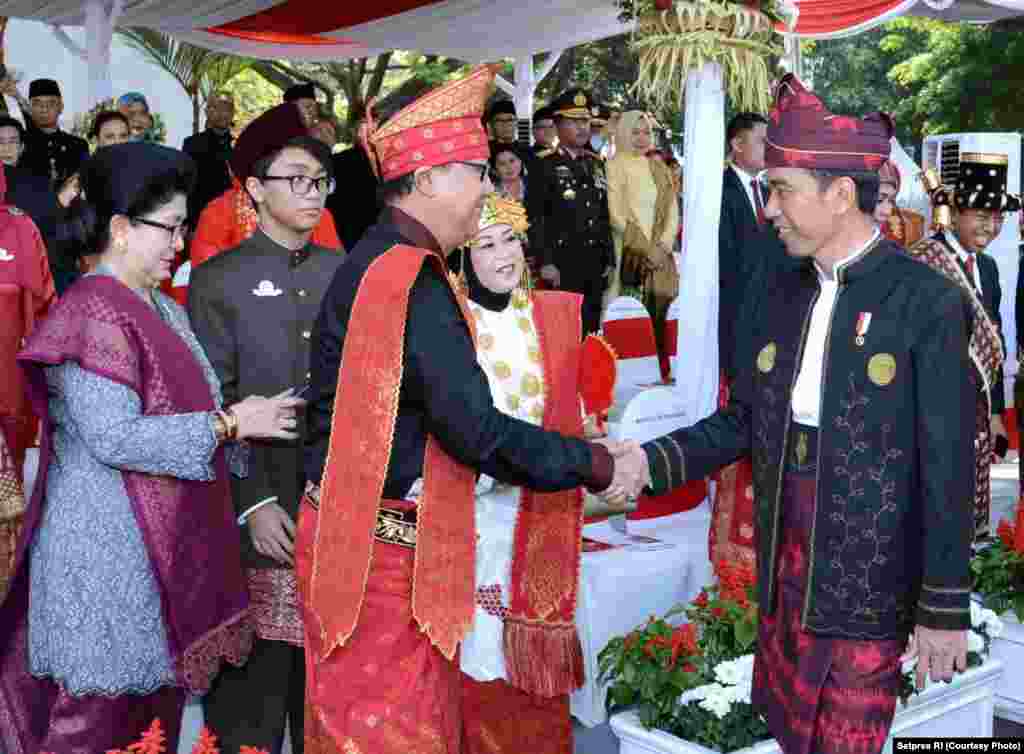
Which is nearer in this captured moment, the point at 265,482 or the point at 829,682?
the point at 829,682

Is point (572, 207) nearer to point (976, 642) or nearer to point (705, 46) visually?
point (705, 46)

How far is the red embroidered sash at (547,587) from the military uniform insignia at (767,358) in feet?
3.43

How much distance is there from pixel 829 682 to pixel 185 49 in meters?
21.1

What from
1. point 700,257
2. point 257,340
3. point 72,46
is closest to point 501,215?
point 257,340

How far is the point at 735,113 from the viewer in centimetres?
653

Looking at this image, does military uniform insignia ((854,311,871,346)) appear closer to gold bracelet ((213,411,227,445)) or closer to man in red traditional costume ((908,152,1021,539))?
gold bracelet ((213,411,227,445))

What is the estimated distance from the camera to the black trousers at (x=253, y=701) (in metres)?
3.76

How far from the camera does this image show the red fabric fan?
14.3 feet

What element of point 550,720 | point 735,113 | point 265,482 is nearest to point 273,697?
point 265,482

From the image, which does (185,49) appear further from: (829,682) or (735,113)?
(829,682)

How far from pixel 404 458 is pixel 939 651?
3.91 ft

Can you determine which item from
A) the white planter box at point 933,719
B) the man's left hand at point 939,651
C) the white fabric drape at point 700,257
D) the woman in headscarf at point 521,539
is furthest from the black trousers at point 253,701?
the white fabric drape at point 700,257

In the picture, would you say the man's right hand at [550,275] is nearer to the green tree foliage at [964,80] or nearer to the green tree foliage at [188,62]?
the green tree foliage at [188,62]

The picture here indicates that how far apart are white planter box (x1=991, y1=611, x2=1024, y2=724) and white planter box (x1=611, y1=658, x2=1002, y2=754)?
528mm
